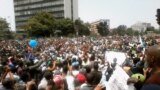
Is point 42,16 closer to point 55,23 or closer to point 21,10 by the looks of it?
point 55,23

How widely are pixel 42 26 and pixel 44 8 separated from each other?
42047 millimetres

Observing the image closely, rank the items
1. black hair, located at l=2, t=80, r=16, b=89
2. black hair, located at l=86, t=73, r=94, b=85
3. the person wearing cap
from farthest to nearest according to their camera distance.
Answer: black hair, located at l=2, t=80, r=16, b=89 < black hair, located at l=86, t=73, r=94, b=85 < the person wearing cap

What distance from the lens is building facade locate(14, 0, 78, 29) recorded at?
529 feet

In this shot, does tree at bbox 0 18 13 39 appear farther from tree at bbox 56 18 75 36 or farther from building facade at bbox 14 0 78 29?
building facade at bbox 14 0 78 29

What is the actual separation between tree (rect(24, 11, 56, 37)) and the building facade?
31428mm

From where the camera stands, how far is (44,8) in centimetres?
16488

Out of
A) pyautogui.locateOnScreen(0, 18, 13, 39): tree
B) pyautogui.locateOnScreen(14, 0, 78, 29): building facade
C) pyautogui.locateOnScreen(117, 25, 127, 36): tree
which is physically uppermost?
pyautogui.locateOnScreen(14, 0, 78, 29): building facade

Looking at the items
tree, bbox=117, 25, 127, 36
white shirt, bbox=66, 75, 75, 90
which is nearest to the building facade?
tree, bbox=117, 25, 127, 36

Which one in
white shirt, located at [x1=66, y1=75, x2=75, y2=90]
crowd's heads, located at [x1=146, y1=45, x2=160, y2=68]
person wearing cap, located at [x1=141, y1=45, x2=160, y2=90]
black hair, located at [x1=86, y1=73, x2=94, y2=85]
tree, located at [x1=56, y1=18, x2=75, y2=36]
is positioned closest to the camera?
person wearing cap, located at [x1=141, y1=45, x2=160, y2=90]

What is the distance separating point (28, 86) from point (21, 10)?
17086 centimetres

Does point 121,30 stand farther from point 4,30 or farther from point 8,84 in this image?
point 8,84

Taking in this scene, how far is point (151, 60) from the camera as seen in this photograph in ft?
11.0

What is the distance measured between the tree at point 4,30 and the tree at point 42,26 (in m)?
10.1

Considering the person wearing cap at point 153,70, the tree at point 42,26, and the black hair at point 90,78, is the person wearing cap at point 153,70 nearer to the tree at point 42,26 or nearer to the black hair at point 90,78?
the black hair at point 90,78
